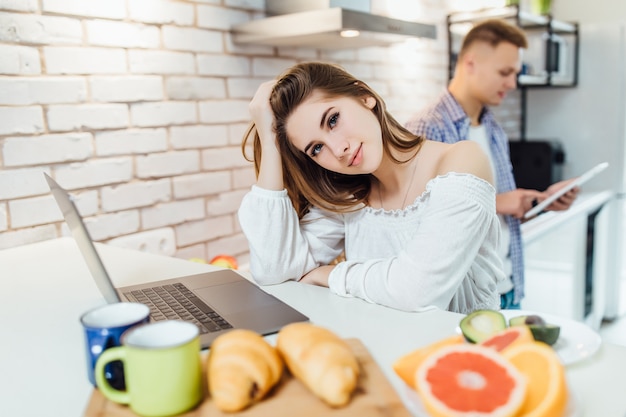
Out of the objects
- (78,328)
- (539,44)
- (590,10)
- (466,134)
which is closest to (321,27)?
(466,134)

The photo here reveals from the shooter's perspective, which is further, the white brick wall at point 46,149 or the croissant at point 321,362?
the white brick wall at point 46,149

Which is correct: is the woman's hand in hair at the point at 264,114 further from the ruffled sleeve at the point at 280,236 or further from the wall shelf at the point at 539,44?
the wall shelf at the point at 539,44

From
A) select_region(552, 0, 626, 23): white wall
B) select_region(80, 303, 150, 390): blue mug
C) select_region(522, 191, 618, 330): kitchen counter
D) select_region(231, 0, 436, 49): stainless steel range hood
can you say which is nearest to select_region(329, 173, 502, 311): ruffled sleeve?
select_region(80, 303, 150, 390): blue mug

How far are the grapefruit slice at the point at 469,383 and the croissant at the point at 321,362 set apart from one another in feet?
0.27

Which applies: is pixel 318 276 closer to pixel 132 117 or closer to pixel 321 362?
pixel 321 362

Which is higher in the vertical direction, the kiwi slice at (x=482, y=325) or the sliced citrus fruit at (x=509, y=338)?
the sliced citrus fruit at (x=509, y=338)

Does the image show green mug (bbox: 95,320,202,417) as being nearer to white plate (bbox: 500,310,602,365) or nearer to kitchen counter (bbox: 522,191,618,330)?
white plate (bbox: 500,310,602,365)

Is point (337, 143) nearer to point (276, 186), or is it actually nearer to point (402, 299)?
point (276, 186)

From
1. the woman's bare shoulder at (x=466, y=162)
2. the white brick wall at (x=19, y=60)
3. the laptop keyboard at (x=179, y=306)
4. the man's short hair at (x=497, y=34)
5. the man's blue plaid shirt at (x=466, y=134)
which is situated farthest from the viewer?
the man's short hair at (x=497, y=34)

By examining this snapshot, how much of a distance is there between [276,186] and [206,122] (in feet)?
2.46

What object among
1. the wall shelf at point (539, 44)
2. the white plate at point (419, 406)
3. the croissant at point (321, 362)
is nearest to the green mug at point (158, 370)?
the croissant at point (321, 362)

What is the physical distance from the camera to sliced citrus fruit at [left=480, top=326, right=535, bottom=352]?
73cm

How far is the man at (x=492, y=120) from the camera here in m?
2.26

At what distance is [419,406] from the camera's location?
2.26 feet
